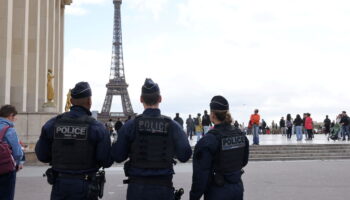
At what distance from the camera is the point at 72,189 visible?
510 centimetres

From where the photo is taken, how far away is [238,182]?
18.0 feet

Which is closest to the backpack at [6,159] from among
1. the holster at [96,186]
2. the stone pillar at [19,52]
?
the holster at [96,186]

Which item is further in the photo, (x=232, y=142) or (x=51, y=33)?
(x=51, y=33)

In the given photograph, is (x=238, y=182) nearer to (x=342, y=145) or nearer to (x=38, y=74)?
(x=342, y=145)

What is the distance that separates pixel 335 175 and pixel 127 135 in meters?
11.0

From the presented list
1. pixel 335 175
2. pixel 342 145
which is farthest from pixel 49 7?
pixel 335 175

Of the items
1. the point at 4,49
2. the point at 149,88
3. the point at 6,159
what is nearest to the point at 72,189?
the point at 149,88

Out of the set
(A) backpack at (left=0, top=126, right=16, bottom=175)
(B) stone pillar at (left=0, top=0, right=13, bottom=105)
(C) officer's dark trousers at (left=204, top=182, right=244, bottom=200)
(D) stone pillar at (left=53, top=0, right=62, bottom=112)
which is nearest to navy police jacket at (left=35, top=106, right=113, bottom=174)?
(C) officer's dark trousers at (left=204, top=182, right=244, bottom=200)

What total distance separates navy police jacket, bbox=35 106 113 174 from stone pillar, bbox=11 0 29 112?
66.8ft

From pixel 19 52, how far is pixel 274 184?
1656 cm

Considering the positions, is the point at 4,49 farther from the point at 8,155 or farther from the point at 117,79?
the point at 117,79

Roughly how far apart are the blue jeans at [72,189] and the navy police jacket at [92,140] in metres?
0.12

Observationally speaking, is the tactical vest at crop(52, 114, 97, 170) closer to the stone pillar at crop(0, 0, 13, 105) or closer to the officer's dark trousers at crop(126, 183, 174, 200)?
the officer's dark trousers at crop(126, 183, 174, 200)

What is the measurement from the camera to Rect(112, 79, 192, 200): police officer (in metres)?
5.03
